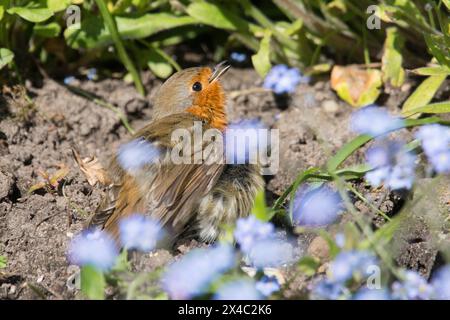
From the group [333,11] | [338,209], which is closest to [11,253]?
[338,209]

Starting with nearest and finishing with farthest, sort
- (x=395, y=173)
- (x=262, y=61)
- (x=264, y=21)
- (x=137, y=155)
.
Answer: (x=395, y=173) → (x=137, y=155) → (x=262, y=61) → (x=264, y=21)

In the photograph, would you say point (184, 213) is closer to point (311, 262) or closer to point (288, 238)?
point (288, 238)

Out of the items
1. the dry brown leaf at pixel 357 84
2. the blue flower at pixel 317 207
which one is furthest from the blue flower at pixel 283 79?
the blue flower at pixel 317 207

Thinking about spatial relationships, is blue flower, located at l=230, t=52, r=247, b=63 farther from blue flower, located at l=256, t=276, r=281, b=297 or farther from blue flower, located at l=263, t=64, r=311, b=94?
blue flower, located at l=256, t=276, r=281, b=297

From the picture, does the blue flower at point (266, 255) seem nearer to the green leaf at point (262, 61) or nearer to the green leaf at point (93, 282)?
the green leaf at point (93, 282)

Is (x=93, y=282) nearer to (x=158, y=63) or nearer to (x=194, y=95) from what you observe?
(x=194, y=95)

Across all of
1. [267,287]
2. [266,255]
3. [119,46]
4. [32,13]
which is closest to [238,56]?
[119,46]
